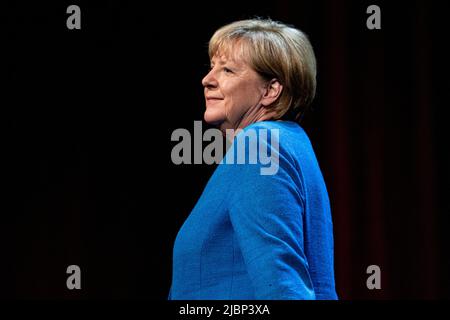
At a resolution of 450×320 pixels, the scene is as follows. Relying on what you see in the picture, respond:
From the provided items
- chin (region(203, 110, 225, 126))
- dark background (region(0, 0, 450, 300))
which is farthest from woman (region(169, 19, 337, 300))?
dark background (region(0, 0, 450, 300))

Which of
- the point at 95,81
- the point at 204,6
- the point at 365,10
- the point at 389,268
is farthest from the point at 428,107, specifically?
the point at 95,81

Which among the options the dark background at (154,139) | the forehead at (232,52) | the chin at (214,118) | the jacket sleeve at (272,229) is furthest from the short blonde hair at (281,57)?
the dark background at (154,139)

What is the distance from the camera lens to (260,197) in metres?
0.92

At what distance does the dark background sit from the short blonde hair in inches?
44.2

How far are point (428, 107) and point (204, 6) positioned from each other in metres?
0.92

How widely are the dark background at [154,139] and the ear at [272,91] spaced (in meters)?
1.14

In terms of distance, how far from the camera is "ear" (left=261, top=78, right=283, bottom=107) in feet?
3.89

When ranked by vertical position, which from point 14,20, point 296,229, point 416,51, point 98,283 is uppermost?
point 14,20

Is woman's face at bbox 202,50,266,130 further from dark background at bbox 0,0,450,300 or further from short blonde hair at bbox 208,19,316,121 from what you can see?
dark background at bbox 0,0,450,300

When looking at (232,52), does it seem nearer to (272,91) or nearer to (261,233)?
(272,91)

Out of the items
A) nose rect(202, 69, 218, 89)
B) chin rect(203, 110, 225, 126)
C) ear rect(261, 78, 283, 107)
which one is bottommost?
chin rect(203, 110, 225, 126)

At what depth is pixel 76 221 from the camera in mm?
2350

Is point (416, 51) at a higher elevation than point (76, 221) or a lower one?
higher

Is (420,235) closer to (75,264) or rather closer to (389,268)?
(389,268)
